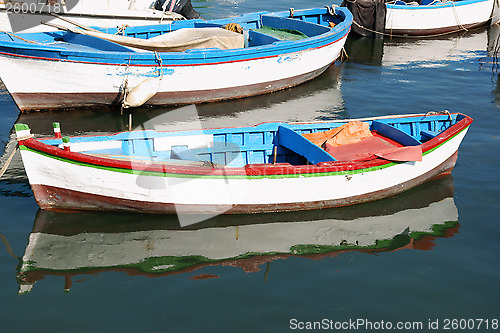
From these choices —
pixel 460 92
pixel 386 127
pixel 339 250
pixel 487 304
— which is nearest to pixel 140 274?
pixel 339 250

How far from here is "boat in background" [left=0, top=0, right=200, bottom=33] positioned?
17016 mm

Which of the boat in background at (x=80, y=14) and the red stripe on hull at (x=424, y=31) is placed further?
the red stripe on hull at (x=424, y=31)

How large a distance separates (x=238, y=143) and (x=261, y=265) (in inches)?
120

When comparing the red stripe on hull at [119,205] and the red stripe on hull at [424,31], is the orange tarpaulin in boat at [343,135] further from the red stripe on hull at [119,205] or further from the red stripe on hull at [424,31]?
the red stripe on hull at [424,31]

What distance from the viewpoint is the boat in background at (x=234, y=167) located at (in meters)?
8.70

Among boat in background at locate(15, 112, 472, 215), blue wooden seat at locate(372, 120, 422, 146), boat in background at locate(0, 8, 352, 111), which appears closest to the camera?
boat in background at locate(15, 112, 472, 215)

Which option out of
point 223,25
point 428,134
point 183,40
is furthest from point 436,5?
point 428,134

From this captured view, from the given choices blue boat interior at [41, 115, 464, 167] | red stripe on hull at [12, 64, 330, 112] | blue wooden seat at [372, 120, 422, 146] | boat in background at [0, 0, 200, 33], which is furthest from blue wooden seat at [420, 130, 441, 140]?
boat in background at [0, 0, 200, 33]

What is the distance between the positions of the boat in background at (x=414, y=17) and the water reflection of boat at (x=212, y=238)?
13.4 m

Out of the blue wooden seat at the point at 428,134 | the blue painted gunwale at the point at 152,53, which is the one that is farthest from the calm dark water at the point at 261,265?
the blue painted gunwale at the point at 152,53

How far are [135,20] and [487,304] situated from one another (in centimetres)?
1509

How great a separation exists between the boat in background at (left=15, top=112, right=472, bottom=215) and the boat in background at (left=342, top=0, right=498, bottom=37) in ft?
39.0

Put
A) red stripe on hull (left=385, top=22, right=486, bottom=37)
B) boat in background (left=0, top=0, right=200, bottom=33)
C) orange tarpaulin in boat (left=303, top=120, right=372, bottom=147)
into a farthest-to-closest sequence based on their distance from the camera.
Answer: red stripe on hull (left=385, top=22, right=486, bottom=37) → boat in background (left=0, top=0, right=200, bottom=33) → orange tarpaulin in boat (left=303, top=120, right=372, bottom=147)

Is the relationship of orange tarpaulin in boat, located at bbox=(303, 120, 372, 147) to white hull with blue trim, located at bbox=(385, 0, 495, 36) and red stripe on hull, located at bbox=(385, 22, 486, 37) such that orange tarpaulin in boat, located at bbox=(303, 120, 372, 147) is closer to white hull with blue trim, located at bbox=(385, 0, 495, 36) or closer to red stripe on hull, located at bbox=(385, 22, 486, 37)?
white hull with blue trim, located at bbox=(385, 0, 495, 36)
